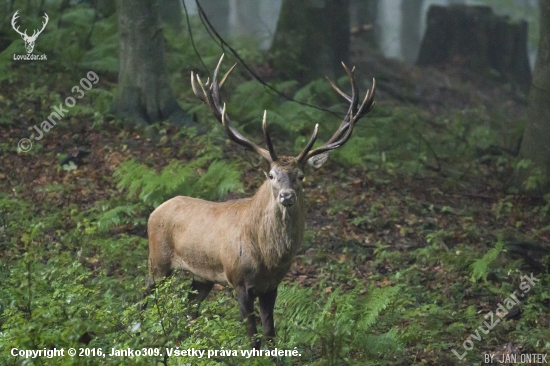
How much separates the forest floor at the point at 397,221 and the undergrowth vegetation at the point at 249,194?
3 cm

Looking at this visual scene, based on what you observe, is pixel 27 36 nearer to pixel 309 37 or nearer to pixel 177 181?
pixel 309 37

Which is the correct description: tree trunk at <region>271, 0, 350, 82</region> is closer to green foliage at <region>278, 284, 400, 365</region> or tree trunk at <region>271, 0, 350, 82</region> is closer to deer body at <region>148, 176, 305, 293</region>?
deer body at <region>148, 176, 305, 293</region>

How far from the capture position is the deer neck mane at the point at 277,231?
7129mm

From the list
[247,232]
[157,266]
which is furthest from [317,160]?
[157,266]

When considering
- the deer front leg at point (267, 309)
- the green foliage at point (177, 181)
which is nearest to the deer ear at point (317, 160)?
the deer front leg at point (267, 309)

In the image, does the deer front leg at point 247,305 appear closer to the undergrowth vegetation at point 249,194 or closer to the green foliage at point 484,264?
the undergrowth vegetation at point 249,194

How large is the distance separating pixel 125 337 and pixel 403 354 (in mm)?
2684

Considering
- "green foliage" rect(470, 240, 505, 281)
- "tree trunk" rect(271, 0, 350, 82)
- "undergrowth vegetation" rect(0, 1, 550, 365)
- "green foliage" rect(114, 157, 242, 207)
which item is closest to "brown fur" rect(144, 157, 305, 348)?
"undergrowth vegetation" rect(0, 1, 550, 365)

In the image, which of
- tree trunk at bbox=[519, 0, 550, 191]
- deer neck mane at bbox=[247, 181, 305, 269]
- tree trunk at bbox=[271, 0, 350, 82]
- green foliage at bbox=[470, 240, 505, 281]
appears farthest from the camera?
tree trunk at bbox=[271, 0, 350, 82]

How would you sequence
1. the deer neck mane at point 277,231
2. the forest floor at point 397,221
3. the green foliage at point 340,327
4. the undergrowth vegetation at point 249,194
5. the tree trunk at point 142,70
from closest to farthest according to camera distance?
the undergrowth vegetation at point 249,194 → the green foliage at point 340,327 → the deer neck mane at point 277,231 → the forest floor at point 397,221 → the tree trunk at point 142,70

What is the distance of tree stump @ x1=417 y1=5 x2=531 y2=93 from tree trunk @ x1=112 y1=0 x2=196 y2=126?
13983mm

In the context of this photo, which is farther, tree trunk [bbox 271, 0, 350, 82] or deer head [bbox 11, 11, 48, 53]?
tree trunk [bbox 271, 0, 350, 82]

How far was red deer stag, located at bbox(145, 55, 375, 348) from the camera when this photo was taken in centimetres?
713

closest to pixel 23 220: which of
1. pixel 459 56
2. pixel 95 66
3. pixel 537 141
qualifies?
pixel 95 66
